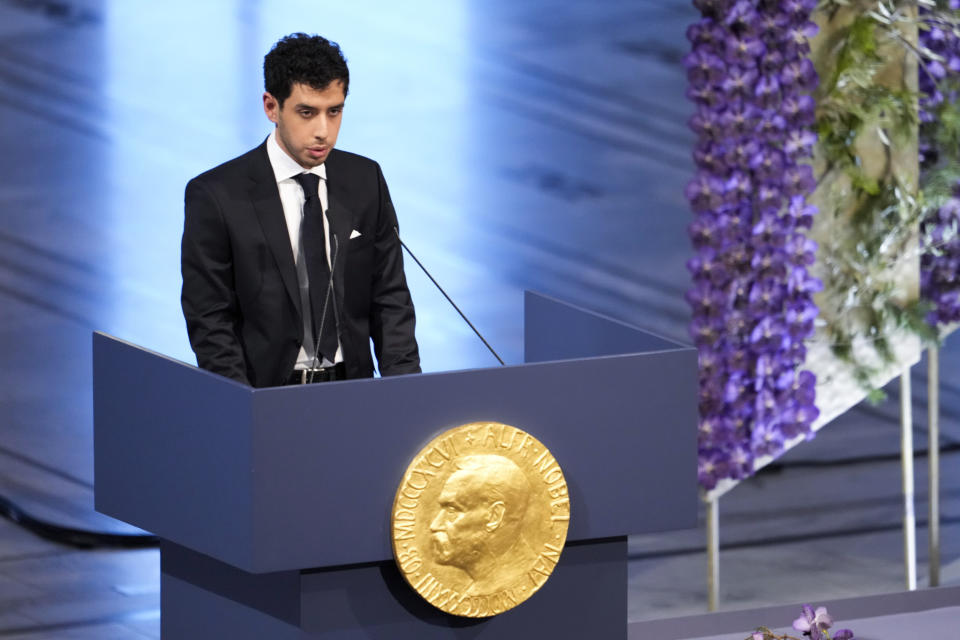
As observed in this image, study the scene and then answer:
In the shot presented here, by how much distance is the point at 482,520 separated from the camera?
2141 millimetres

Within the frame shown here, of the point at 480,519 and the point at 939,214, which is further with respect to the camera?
the point at 939,214

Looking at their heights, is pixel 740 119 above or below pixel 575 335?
above

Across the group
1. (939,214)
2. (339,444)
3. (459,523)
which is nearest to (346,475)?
(339,444)

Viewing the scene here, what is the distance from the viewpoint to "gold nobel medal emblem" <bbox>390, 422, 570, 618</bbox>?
2.11 m

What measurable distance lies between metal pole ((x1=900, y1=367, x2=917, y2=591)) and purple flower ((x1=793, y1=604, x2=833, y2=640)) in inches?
66.2

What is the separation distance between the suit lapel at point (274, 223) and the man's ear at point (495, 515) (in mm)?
457

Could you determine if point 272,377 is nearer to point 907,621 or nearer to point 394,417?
point 394,417

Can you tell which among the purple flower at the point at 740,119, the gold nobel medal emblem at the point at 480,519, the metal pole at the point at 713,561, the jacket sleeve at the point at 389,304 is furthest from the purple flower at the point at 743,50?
the gold nobel medal emblem at the point at 480,519

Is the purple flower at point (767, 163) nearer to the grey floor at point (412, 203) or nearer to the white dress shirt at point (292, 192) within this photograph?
the grey floor at point (412, 203)

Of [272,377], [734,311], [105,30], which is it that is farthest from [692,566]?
[272,377]

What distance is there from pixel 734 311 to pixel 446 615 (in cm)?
221

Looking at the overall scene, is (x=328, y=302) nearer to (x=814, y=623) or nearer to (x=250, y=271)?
(x=250, y=271)

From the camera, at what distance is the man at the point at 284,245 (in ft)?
7.65

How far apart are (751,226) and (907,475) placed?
2.90 feet
